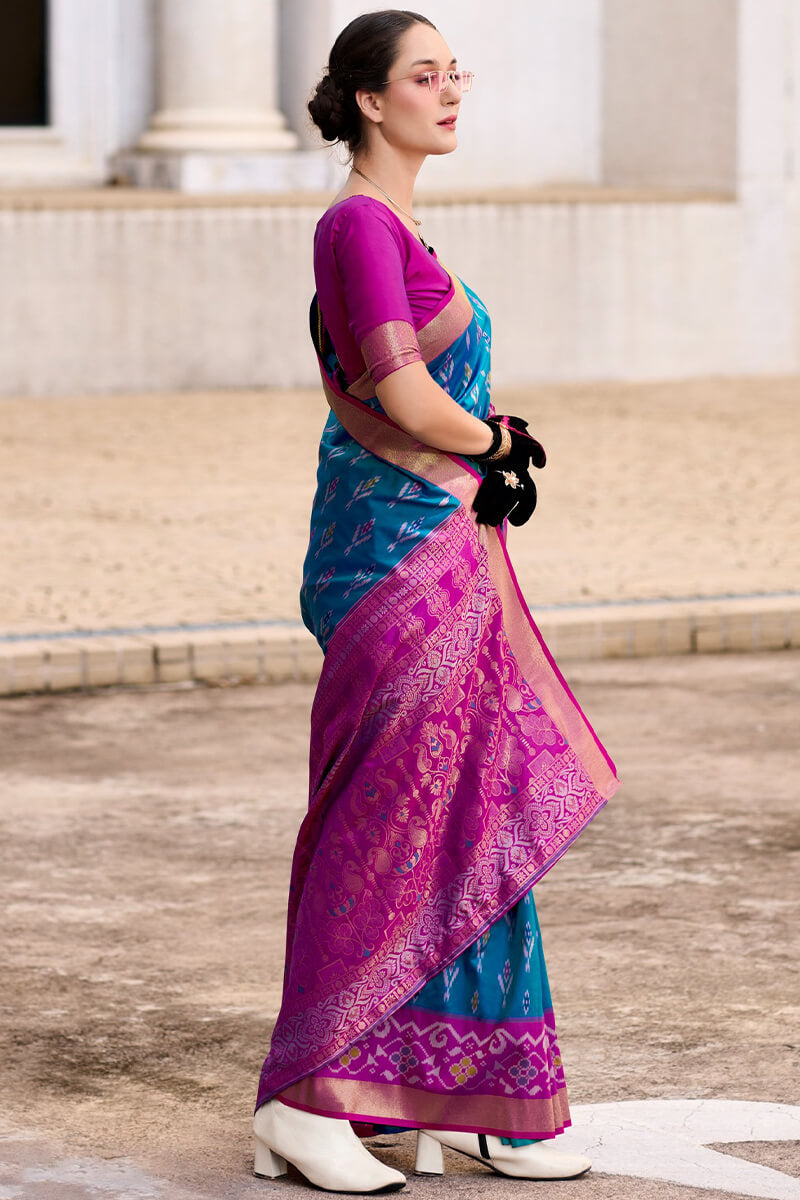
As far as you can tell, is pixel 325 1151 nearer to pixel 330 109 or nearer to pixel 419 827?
pixel 419 827

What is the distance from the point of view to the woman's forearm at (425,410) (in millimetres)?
3674

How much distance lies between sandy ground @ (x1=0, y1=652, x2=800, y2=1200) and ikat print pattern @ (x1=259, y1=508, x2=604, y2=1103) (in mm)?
318

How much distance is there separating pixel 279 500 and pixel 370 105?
818 centimetres

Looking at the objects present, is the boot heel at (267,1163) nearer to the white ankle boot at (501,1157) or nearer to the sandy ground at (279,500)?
the white ankle boot at (501,1157)

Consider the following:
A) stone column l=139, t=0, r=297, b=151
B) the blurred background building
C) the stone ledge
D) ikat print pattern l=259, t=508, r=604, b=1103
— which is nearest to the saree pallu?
ikat print pattern l=259, t=508, r=604, b=1103

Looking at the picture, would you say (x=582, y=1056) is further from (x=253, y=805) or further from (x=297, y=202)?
(x=297, y=202)

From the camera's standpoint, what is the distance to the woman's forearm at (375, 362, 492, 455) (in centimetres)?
367

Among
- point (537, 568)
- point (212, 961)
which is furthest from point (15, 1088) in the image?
point (537, 568)

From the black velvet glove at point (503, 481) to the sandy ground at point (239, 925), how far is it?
1003 millimetres

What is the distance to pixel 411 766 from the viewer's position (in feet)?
12.3

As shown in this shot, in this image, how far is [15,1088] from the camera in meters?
4.32

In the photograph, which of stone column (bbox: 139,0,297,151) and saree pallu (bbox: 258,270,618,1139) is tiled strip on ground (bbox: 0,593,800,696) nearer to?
saree pallu (bbox: 258,270,618,1139)

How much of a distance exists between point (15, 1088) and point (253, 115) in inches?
584

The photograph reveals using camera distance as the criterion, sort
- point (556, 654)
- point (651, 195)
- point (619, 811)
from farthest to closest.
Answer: point (651, 195)
point (556, 654)
point (619, 811)
